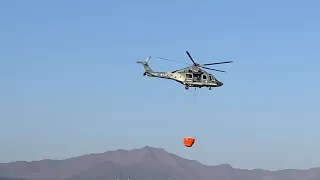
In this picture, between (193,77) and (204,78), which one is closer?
(193,77)

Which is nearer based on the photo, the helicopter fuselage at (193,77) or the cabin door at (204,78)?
the helicopter fuselage at (193,77)

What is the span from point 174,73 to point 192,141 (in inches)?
530

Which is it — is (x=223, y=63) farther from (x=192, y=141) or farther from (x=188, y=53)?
(x=192, y=141)

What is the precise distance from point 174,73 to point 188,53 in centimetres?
1247

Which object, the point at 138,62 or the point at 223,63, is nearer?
the point at 223,63

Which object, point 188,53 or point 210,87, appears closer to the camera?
point 188,53

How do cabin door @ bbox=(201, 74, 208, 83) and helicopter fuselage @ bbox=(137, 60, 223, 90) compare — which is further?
cabin door @ bbox=(201, 74, 208, 83)

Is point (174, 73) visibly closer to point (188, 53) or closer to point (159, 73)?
point (159, 73)

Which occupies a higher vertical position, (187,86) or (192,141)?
(187,86)

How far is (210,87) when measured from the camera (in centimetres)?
11844

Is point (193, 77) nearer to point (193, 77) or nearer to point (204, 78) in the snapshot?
point (193, 77)

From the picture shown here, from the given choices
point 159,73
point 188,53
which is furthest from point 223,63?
point 159,73

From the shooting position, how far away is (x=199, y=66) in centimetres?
11719

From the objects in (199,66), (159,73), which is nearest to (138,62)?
(159,73)
